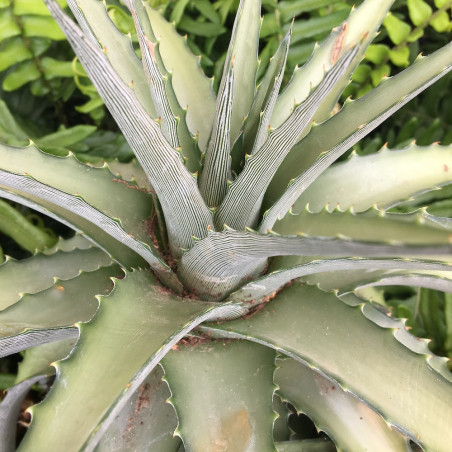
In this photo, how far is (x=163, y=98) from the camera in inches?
19.0

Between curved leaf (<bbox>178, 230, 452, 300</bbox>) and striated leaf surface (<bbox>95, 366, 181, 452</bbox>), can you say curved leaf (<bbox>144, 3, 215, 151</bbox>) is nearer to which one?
curved leaf (<bbox>178, 230, 452, 300</bbox>)

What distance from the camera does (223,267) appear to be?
50cm

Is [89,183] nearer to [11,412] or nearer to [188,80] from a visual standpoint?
[188,80]

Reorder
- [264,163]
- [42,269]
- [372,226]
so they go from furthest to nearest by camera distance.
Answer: [42,269], [264,163], [372,226]

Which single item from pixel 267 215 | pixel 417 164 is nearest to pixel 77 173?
pixel 267 215

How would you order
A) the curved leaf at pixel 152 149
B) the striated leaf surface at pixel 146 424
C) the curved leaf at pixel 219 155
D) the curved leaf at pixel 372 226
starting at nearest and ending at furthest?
the curved leaf at pixel 372 226, the curved leaf at pixel 152 149, the curved leaf at pixel 219 155, the striated leaf surface at pixel 146 424

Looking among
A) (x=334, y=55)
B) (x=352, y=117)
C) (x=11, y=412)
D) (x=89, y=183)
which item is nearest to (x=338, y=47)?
(x=334, y=55)

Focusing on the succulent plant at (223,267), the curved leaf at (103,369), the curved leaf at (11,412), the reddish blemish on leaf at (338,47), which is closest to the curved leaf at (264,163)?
the succulent plant at (223,267)

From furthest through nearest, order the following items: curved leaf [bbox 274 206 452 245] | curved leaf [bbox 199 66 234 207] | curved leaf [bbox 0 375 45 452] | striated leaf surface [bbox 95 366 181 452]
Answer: curved leaf [bbox 0 375 45 452] < striated leaf surface [bbox 95 366 181 452] < curved leaf [bbox 199 66 234 207] < curved leaf [bbox 274 206 452 245]

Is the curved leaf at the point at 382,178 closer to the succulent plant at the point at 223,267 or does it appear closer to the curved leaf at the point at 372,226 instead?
the succulent plant at the point at 223,267

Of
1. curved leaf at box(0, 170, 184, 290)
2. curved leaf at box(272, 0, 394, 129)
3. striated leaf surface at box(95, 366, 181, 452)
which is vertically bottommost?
striated leaf surface at box(95, 366, 181, 452)

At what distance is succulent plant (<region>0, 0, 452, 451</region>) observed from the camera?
440 mm

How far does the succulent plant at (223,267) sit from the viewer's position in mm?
440

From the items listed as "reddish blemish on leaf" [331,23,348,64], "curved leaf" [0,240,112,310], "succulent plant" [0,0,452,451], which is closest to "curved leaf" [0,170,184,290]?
"succulent plant" [0,0,452,451]
